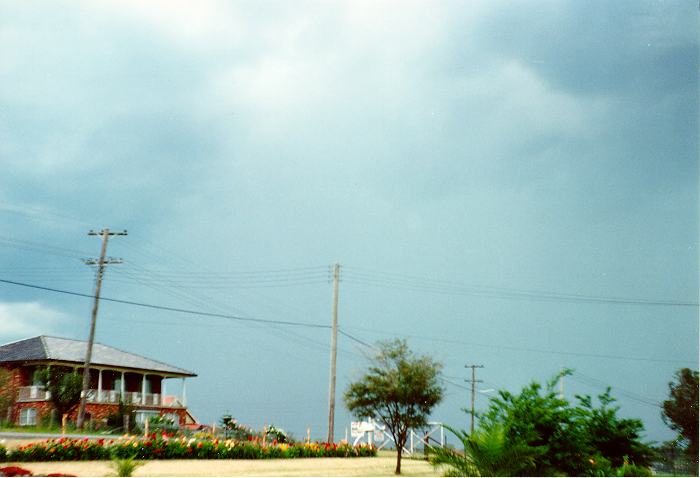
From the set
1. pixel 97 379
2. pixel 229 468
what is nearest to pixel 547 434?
pixel 229 468

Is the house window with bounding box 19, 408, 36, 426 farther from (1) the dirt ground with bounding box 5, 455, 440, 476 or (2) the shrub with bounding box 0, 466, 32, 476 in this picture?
(2) the shrub with bounding box 0, 466, 32, 476

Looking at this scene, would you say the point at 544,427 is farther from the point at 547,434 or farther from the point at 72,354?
the point at 72,354

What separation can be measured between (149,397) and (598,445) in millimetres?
43773

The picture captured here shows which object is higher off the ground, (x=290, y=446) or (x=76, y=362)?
(x=76, y=362)

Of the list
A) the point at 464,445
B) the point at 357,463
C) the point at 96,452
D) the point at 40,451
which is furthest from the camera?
the point at 357,463

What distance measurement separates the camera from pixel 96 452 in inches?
811

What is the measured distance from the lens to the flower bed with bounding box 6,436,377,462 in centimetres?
1950

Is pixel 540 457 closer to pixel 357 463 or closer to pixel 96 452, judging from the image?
pixel 96 452

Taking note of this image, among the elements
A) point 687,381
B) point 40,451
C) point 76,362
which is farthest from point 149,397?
point 687,381

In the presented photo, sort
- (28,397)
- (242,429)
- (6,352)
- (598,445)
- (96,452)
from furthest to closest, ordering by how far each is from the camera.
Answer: (6,352)
(28,397)
(242,429)
(96,452)
(598,445)

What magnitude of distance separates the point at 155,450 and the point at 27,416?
85.0 ft

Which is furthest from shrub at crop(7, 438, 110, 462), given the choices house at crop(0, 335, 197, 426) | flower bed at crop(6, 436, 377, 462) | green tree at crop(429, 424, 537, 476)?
house at crop(0, 335, 197, 426)

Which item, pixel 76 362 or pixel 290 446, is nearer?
pixel 290 446

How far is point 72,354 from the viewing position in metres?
45.6
